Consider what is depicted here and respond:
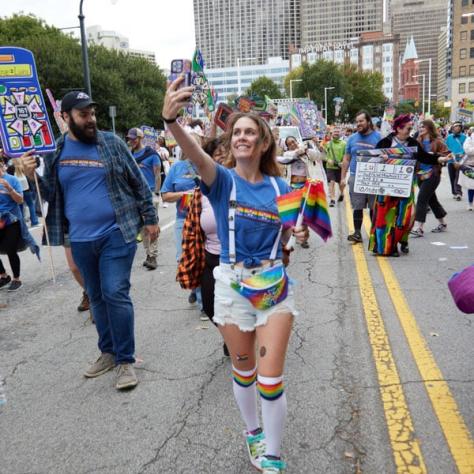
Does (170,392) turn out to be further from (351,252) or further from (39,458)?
(351,252)

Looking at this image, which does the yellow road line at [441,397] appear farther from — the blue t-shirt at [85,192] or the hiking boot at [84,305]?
the hiking boot at [84,305]

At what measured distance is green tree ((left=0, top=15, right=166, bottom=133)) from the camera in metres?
36.3

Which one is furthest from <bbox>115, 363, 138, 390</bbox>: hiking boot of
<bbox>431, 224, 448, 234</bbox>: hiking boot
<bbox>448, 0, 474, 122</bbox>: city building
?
<bbox>448, 0, 474, 122</bbox>: city building

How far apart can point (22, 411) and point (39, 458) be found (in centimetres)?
65

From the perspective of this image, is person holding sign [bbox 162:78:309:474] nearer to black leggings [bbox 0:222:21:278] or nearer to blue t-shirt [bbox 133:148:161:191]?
black leggings [bbox 0:222:21:278]

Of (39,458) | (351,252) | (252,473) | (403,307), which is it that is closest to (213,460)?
(252,473)

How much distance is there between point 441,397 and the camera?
329 centimetres

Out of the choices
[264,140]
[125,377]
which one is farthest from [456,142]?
[264,140]

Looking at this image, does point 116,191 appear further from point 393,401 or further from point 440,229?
point 440,229

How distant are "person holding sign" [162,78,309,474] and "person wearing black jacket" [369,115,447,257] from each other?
16.5 feet

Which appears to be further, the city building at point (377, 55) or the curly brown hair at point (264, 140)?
the city building at point (377, 55)

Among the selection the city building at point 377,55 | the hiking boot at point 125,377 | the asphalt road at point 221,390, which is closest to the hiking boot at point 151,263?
the asphalt road at point 221,390

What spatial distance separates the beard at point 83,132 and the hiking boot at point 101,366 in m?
1.62

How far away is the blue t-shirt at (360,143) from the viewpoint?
8062 millimetres
